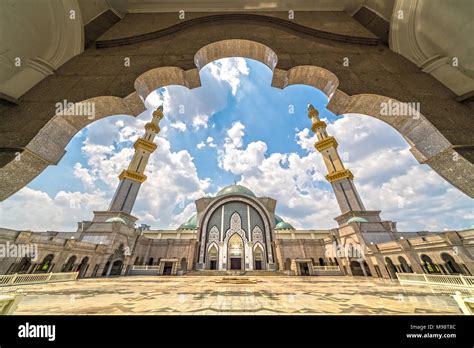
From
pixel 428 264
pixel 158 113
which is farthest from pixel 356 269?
pixel 158 113

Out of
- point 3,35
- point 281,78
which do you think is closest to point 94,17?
point 3,35

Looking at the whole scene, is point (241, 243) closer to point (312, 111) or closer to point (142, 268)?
point (142, 268)

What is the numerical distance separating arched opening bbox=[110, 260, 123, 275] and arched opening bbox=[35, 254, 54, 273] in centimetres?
598

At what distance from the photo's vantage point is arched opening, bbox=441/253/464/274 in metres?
10.4

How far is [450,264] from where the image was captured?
10719mm

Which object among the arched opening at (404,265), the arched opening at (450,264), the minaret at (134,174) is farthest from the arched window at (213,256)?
the arched opening at (450,264)

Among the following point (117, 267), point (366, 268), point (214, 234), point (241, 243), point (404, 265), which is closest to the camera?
point (404, 265)

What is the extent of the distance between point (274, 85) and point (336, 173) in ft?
72.4

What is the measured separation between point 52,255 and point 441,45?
18.9m

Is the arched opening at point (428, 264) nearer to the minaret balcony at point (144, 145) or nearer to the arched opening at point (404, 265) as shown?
the arched opening at point (404, 265)

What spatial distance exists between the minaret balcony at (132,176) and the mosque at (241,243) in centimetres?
11

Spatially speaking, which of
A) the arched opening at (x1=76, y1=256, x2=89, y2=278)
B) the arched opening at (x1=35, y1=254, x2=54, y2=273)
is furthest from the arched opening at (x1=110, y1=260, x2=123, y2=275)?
the arched opening at (x1=35, y1=254, x2=54, y2=273)

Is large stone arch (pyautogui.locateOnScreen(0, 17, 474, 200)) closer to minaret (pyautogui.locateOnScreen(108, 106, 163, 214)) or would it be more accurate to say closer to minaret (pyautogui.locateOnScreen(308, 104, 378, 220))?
minaret (pyautogui.locateOnScreen(308, 104, 378, 220))

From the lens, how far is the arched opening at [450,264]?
10422 millimetres
